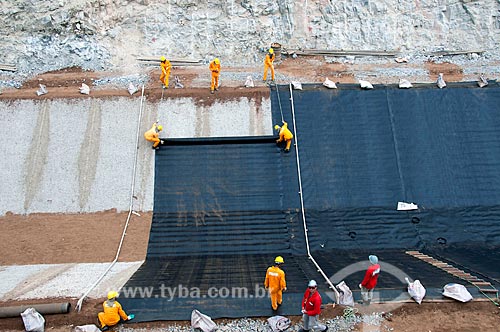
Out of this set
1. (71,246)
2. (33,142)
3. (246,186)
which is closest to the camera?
(71,246)

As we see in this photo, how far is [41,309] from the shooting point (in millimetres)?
7477

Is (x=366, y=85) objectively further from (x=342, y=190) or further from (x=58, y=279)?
(x=58, y=279)

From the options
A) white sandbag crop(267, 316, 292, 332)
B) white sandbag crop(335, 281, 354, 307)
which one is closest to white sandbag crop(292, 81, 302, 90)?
white sandbag crop(335, 281, 354, 307)

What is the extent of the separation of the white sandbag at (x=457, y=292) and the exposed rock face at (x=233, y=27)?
11462 millimetres

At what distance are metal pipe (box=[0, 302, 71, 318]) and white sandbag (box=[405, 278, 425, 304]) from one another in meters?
6.93

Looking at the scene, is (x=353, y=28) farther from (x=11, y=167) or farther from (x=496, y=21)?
(x=11, y=167)

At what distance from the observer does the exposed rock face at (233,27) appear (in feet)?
52.2

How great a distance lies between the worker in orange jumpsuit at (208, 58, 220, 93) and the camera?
13.2m

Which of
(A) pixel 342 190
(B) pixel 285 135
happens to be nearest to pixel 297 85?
(B) pixel 285 135

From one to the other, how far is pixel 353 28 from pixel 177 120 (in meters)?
8.93

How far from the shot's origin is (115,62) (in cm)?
1573

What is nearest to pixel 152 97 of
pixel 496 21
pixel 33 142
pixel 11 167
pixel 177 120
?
pixel 177 120

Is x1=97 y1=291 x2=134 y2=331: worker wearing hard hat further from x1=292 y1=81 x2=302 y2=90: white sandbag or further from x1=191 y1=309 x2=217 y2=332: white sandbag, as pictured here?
x1=292 y1=81 x2=302 y2=90: white sandbag

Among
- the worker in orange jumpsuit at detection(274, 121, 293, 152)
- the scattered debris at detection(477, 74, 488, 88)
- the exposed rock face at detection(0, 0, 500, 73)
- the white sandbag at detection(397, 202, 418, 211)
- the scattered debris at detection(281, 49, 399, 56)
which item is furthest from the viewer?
the scattered debris at detection(281, 49, 399, 56)
